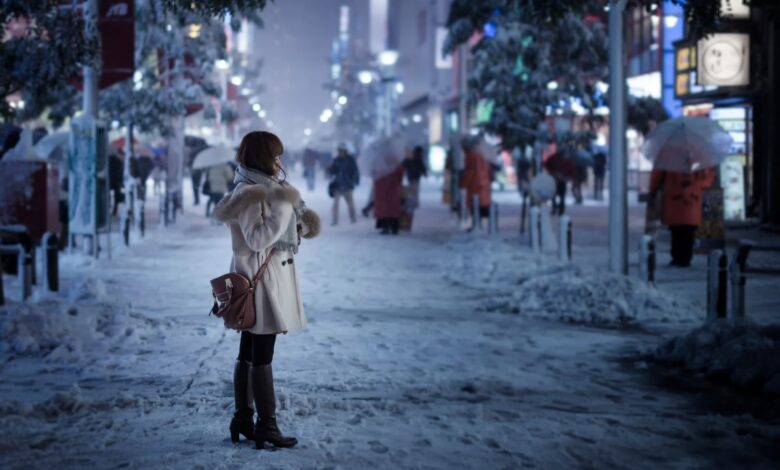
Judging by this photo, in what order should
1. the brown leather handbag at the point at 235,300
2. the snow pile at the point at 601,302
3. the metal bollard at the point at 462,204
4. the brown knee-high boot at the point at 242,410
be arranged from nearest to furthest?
→ the brown leather handbag at the point at 235,300
the brown knee-high boot at the point at 242,410
the snow pile at the point at 601,302
the metal bollard at the point at 462,204

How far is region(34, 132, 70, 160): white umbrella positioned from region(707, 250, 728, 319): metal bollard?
16.1 m

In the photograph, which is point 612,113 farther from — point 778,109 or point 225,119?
point 225,119

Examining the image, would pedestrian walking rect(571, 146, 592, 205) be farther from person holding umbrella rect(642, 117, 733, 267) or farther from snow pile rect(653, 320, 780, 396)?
snow pile rect(653, 320, 780, 396)

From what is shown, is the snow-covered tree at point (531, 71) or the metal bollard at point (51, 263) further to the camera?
the snow-covered tree at point (531, 71)

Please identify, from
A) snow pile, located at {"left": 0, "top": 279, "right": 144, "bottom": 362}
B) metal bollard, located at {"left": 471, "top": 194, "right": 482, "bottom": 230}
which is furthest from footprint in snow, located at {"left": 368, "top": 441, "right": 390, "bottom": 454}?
metal bollard, located at {"left": 471, "top": 194, "right": 482, "bottom": 230}

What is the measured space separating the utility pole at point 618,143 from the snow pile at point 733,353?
4.51 m

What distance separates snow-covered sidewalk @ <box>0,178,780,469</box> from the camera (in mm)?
5875

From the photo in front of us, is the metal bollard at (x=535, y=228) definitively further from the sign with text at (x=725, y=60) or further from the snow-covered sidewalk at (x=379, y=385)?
the sign with text at (x=725, y=60)

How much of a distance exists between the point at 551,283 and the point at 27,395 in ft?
21.3

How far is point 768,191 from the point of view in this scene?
24.1 m

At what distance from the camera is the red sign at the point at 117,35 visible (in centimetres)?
1675

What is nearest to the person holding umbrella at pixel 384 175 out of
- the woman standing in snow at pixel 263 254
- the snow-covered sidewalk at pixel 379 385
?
the snow-covered sidewalk at pixel 379 385

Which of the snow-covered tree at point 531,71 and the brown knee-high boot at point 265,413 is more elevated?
the snow-covered tree at point 531,71

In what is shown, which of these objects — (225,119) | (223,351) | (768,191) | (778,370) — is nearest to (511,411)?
(778,370)
